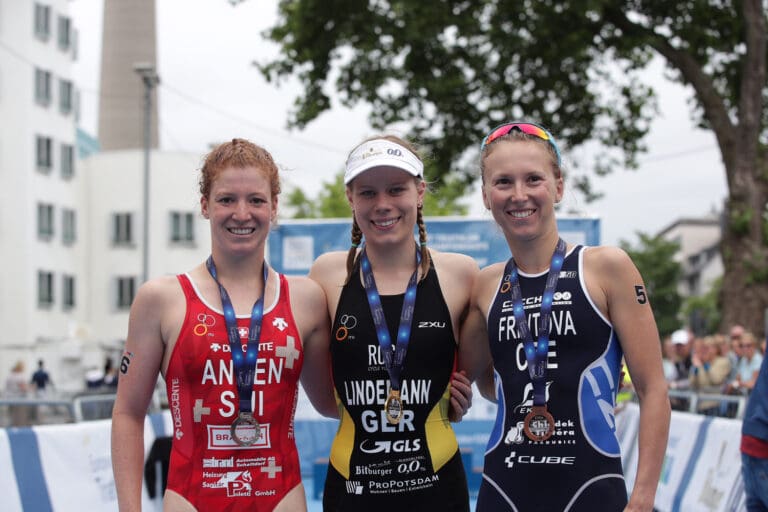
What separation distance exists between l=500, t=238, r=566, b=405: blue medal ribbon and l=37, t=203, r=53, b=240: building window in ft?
131

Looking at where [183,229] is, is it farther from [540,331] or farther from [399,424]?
→ [540,331]

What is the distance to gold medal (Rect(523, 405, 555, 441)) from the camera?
11.5 ft

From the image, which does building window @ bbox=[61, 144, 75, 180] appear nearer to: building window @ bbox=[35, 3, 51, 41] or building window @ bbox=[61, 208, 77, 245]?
building window @ bbox=[61, 208, 77, 245]

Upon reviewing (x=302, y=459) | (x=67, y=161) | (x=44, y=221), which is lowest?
(x=302, y=459)

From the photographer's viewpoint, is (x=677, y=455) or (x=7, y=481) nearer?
(x=7, y=481)

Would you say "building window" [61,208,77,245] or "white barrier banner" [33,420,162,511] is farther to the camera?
"building window" [61,208,77,245]

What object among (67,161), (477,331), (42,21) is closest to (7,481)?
(477,331)

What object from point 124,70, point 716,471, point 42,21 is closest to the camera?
point 716,471

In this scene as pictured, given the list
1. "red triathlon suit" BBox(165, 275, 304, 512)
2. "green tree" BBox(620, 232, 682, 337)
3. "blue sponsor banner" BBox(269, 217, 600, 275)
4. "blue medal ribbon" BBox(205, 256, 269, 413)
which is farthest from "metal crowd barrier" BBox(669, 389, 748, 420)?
"green tree" BBox(620, 232, 682, 337)

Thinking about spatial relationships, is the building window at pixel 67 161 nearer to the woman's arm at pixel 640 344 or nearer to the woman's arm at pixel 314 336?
the woman's arm at pixel 314 336

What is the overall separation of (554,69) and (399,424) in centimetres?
1509

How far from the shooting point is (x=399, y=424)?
3801 millimetres

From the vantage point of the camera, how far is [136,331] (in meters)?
3.71

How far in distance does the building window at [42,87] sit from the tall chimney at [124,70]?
26.2m
